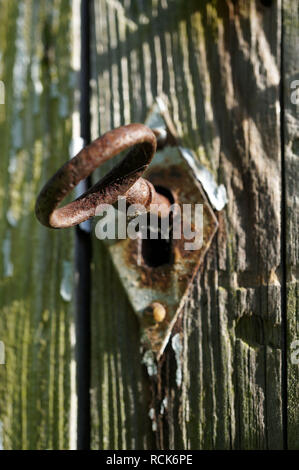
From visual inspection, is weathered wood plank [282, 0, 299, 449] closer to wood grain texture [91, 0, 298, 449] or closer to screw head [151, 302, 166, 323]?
wood grain texture [91, 0, 298, 449]

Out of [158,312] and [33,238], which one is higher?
[33,238]

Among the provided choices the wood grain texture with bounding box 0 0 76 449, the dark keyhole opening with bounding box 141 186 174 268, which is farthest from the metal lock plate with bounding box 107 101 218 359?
the wood grain texture with bounding box 0 0 76 449

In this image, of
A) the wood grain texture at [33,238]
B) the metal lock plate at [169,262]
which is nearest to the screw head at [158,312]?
the metal lock plate at [169,262]

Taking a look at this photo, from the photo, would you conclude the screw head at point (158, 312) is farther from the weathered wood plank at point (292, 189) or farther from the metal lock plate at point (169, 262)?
the weathered wood plank at point (292, 189)

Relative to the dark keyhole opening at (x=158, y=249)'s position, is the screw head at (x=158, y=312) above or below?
below

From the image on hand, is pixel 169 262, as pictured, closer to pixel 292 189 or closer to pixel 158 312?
pixel 158 312

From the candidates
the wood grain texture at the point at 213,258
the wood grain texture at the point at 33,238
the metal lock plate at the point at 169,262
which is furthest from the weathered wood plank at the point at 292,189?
the wood grain texture at the point at 33,238

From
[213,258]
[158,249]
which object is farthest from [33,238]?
[213,258]

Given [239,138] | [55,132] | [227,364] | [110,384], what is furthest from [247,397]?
[55,132]
